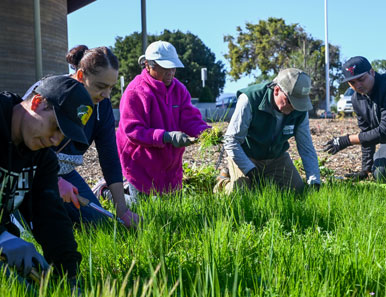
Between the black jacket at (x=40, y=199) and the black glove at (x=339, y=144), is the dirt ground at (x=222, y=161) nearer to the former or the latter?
the black glove at (x=339, y=144)

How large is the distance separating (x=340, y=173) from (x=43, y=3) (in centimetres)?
1277

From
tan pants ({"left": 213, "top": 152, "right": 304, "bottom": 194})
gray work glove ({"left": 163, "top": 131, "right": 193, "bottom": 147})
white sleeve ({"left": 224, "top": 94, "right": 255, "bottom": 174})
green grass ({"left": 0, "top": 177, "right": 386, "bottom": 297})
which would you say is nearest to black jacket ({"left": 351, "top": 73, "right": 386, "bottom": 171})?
tan pants ({"left": 213, "top": 152, "right": 304, "bottom": 194})

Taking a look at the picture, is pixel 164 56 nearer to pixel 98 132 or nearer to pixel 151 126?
pixel 151 126

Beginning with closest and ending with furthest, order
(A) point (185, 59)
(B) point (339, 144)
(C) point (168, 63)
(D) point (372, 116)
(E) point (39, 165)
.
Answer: (E) point (39, 165) < (C) point (168, 63) < (B) point (339, 144) < (D) point (372, 116) < (A) point (185, 59)

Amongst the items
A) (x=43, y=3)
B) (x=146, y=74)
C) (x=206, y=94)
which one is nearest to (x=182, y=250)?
(x=146, y=74)

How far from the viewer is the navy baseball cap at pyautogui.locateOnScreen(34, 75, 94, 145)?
181 cm

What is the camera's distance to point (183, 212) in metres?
3.12

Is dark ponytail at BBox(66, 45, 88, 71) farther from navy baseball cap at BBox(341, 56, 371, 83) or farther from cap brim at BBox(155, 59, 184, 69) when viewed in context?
navy baseball cap at BBox(341, 56, 371, 83)

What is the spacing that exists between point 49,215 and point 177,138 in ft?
5.61

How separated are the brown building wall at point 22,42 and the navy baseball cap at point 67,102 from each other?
1404 centimetres

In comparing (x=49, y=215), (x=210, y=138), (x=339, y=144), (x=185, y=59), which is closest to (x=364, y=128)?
(x=339, y=144)

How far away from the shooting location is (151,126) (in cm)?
422

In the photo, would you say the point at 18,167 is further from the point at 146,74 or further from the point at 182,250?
the point at 146,74

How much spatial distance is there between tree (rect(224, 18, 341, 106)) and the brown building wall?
1854 centimetres
